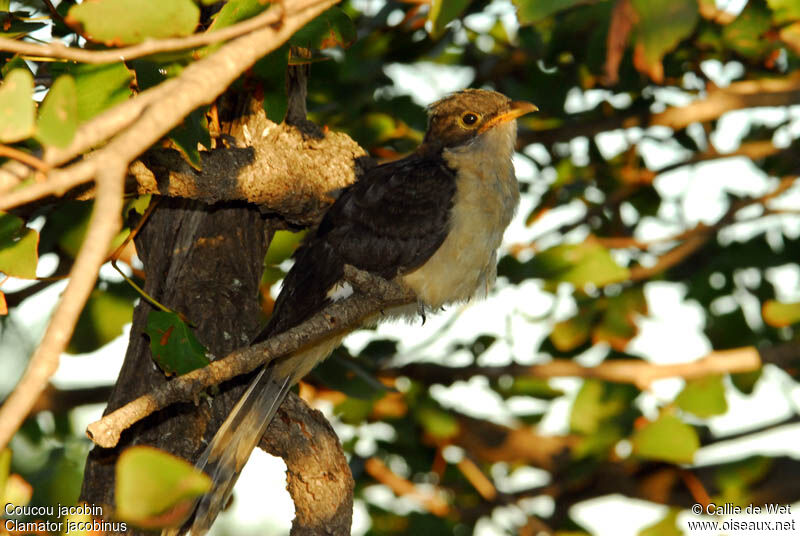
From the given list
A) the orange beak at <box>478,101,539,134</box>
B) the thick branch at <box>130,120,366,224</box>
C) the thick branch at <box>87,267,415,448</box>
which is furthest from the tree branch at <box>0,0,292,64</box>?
the orange beak at <box>478,101,539,134</box>

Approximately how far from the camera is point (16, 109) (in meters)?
1.44

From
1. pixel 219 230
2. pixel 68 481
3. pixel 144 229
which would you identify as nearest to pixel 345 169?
pixel 219 230

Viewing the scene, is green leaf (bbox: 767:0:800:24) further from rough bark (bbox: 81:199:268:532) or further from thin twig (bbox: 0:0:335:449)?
rough bark (bbox: 81:199:268:532)

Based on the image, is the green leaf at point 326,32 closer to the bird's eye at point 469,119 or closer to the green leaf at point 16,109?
the green leaf at point 16,109

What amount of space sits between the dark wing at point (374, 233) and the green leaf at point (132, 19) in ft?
6.25

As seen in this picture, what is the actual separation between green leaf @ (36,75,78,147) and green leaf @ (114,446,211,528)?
55 centimetres

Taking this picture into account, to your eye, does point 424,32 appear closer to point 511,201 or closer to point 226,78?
point 511,201

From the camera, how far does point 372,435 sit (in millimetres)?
5801

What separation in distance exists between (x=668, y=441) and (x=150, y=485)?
3.88 metres

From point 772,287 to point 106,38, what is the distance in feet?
15.0

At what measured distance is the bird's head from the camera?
4328 mm

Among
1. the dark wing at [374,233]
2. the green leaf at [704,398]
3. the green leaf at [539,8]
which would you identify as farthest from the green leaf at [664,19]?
the green leaf at [704,398]

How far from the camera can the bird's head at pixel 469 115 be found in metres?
4.33

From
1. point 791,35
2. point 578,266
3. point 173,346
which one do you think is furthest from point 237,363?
point 791,35
